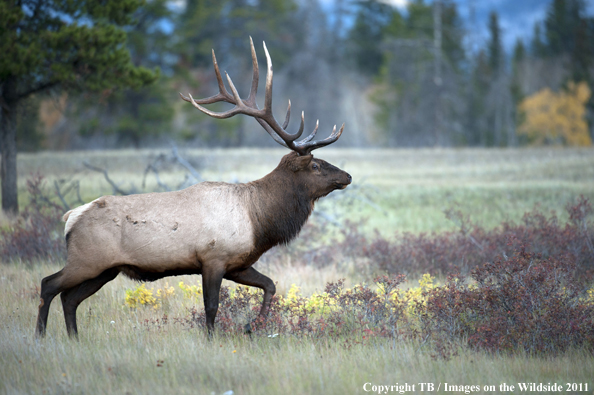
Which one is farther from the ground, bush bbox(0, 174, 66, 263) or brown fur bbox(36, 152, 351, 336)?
brown fur bbox(36, 152, 351, 336)

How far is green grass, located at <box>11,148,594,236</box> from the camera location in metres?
14.2

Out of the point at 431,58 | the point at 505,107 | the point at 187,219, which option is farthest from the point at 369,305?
the point at 505,107

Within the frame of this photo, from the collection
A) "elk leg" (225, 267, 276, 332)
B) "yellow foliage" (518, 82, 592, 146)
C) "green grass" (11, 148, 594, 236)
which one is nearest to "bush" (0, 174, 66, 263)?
"green grass" (11, 148, 594, 236)

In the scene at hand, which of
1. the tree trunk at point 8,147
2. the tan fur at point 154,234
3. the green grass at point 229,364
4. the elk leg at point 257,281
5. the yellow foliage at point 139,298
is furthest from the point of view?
the tree trunk at point 8,147

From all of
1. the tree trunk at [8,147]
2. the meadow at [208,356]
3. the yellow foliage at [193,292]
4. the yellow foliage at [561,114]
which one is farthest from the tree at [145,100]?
the yellow foliage at [561,114]

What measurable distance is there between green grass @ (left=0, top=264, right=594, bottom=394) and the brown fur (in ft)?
1.60

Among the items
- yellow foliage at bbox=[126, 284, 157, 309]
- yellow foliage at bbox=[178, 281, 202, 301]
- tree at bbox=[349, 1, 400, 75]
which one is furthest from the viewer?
tree at bbox=[349, 1, 400, 75]

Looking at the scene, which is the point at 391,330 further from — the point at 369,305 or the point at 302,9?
the point at 302,9

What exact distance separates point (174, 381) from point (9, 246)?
623cm

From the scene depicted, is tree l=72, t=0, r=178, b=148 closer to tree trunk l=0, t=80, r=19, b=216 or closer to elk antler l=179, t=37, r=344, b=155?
tree trunk l=0, t=80, r=19, b=216

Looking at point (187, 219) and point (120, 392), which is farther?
point (187, 219)

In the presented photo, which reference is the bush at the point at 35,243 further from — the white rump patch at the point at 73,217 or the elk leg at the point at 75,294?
the white rump patch at the point at 73,217

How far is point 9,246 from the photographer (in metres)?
9.18

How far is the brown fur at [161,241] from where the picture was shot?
5547 millimetres
